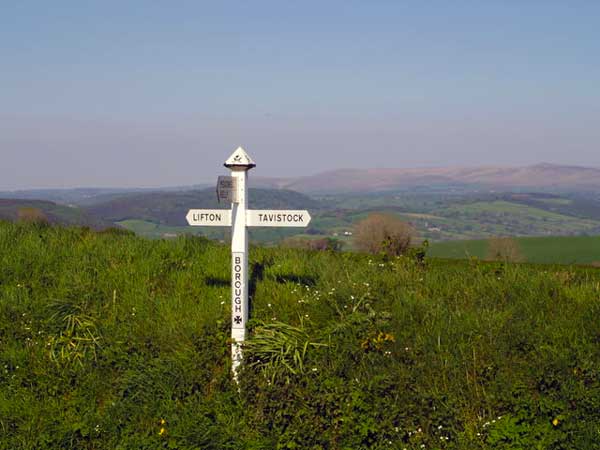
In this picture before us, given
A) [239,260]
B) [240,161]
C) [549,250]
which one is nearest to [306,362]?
[239,260]

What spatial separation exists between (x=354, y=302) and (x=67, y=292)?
3747mm

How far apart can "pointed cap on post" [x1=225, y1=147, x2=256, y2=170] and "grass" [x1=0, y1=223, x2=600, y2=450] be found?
5.76ft

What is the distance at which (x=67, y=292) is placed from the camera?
25.5 ft

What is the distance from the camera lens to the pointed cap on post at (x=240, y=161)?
258 inches

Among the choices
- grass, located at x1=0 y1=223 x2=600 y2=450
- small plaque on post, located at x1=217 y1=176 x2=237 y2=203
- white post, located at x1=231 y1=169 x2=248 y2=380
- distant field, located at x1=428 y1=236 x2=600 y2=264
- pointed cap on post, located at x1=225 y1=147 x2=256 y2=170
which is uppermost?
pointed cap on post, located at x1=225 y1=147 x2=256 y2=170

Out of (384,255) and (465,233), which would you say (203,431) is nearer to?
(384,255)

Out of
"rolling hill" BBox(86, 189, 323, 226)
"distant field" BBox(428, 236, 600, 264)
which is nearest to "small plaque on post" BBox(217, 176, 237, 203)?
"distant field" BBox(428, 236, 600, 264)

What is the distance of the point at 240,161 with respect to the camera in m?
6.55

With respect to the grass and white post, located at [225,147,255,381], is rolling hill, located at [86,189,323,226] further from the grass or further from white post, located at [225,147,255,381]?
white post, located at [225,147,255,381]

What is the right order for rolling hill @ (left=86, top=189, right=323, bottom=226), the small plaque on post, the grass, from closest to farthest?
the grass → the small plaque on post → rolling hill @ (left=86, top=189, right=323, bottom=226)

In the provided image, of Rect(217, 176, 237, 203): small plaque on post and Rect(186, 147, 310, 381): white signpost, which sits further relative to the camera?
Rect(186, 147, 310, 381): white signpost

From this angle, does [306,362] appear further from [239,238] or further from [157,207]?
[157,207]

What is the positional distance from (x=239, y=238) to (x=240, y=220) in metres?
0.20

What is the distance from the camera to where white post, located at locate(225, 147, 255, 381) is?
6523mm
